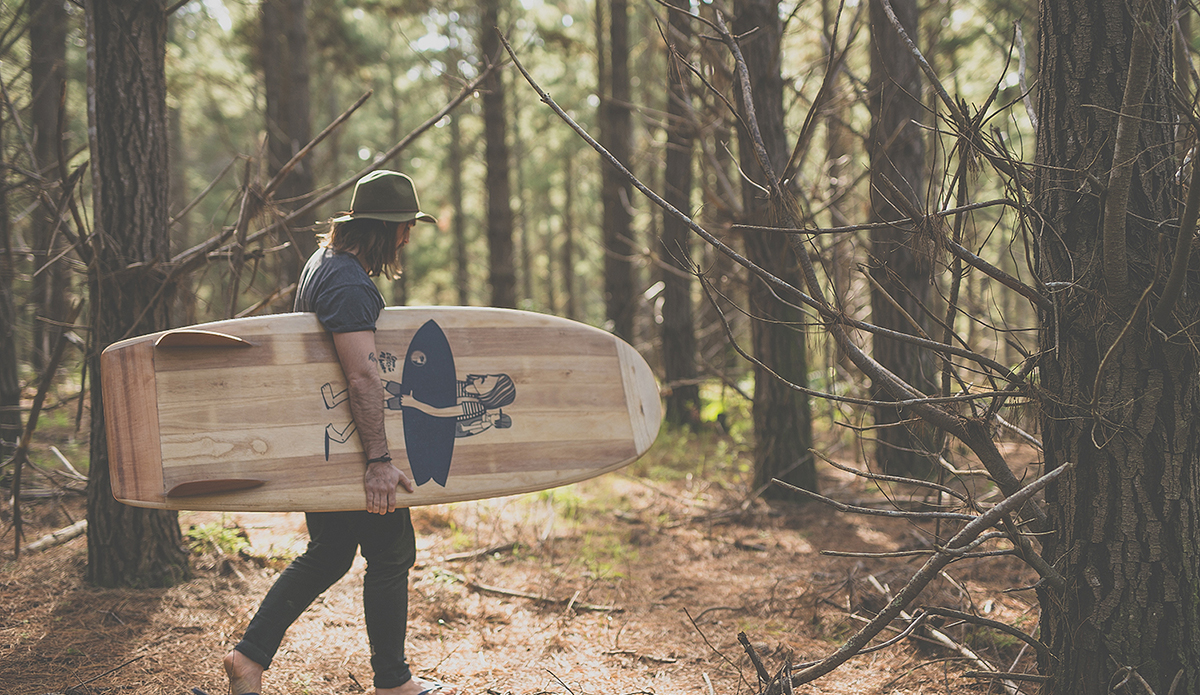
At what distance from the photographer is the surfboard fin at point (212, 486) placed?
7.79ft

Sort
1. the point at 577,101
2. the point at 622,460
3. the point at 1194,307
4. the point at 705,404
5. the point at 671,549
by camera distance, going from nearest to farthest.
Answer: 1. the point at 1194,307
2. the point at 622,460
3. the point at 671,549
4. the point at 705,404
5. the point at 577,101

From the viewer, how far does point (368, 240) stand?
2480 mm

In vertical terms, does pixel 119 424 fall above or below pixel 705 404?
above

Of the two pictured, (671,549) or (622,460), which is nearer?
(622,460)

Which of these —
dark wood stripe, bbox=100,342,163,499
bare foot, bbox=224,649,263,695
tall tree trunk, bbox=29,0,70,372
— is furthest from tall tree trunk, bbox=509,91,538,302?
bare foot, bbox=224,649,263,695

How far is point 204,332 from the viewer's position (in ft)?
8.04

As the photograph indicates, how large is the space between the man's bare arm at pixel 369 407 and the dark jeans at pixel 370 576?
0.11m

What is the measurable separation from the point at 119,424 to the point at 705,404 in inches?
241

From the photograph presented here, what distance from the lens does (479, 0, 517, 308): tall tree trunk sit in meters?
8.34

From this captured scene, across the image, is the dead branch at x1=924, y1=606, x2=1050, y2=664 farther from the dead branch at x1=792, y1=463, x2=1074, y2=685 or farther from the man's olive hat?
the man's olive hat

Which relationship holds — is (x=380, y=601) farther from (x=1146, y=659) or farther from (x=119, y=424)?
(x=1146, y=659)

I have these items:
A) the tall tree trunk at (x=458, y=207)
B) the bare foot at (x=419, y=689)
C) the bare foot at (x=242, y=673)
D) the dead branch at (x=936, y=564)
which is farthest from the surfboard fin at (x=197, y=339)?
the tall tree trunk at (x=458, y=207)

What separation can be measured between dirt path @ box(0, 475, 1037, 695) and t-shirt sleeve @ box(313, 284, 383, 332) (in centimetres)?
132

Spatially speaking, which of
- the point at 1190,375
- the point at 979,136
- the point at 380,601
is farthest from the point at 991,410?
the point at 380,601
